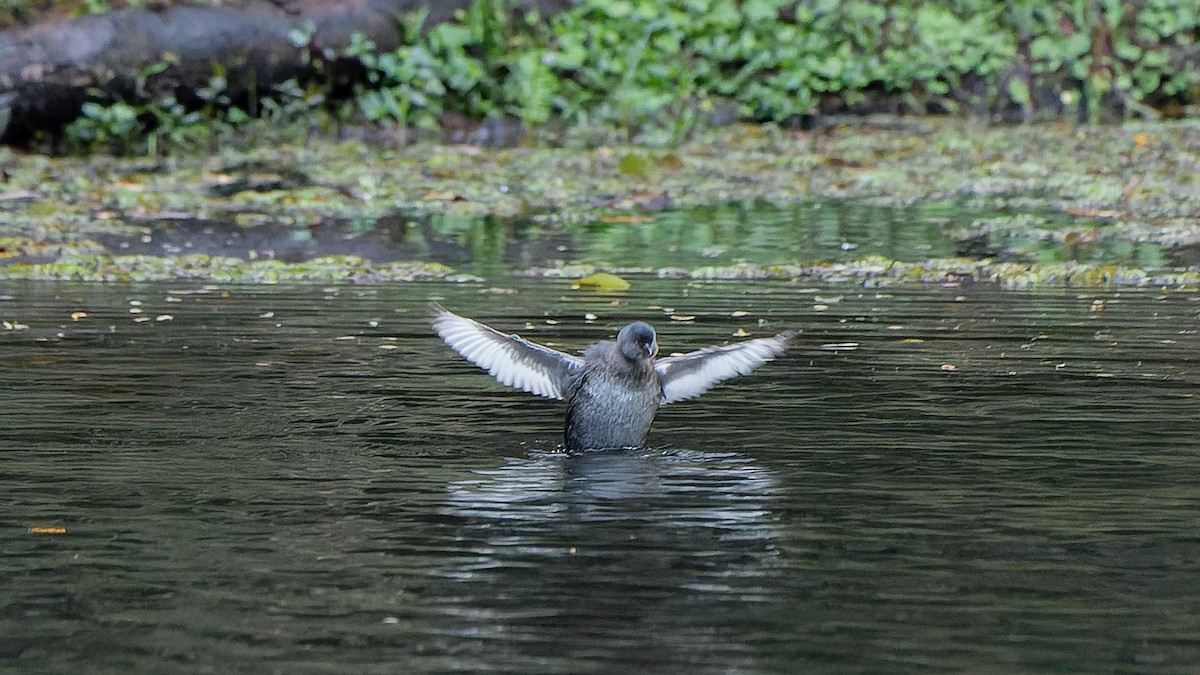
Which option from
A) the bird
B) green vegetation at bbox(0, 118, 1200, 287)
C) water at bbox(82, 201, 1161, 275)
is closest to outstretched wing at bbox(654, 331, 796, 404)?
the bird

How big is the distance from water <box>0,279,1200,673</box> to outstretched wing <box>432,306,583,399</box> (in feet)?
0.87

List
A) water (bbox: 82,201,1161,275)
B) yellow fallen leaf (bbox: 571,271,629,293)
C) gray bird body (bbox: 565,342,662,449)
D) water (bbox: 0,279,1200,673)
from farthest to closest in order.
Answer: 1. water (bbox: 82,201,1161,275)
2. yellow fallen leaf (bbox: 571,271,629,293)
3. gray bird body (bbox: 565,342,662,449)
4. water (bbox: 0,279,1200,673)

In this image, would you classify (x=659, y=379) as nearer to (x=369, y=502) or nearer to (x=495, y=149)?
(x=369, y=502)

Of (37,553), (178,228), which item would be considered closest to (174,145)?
(178,228)

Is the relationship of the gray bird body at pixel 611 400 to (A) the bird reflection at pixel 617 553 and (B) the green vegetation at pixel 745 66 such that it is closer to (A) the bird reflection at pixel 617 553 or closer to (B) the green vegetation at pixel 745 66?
(A) the bird reflection at pixel 617 553

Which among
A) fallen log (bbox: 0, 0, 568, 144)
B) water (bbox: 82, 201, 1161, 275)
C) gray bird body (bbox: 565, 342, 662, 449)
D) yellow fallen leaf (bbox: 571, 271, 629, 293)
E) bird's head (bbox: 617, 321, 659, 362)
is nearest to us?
bird's head (bbox: 617, 321, 659, 362)

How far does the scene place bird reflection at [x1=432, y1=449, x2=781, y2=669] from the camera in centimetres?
469

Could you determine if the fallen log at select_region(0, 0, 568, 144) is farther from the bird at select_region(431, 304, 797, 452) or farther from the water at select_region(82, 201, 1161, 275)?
the bird at select_region(431, 304, 797, 452)

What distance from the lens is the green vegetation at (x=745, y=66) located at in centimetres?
1956

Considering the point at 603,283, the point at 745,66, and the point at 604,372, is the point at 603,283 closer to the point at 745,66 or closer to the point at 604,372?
the point at 604,372

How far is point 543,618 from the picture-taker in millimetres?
4816

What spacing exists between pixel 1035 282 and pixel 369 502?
6342 mm

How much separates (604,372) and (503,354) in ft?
1.30

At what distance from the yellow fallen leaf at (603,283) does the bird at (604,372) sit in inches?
157
